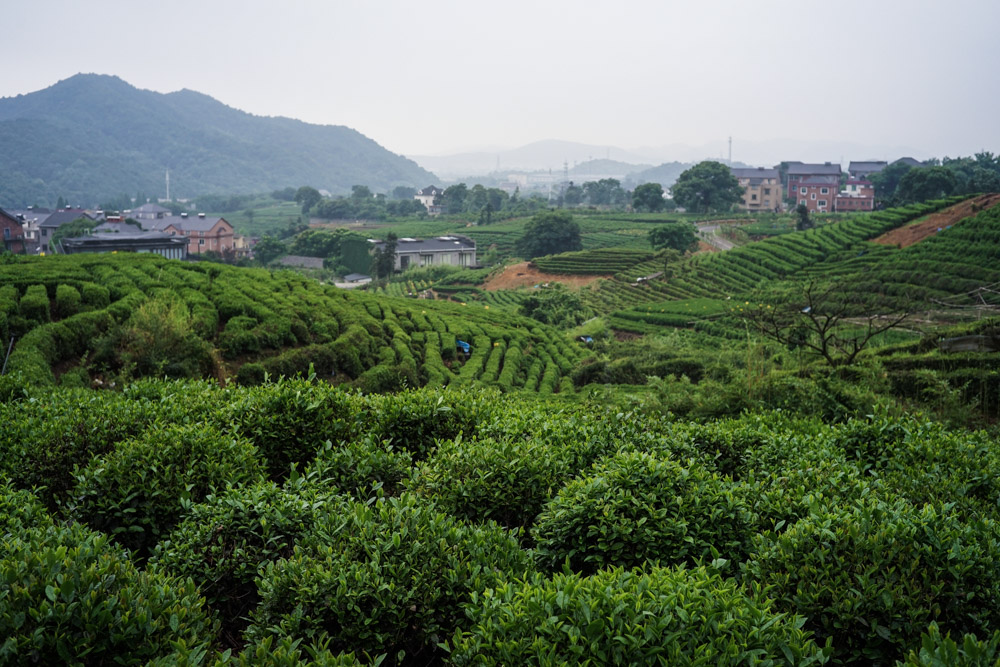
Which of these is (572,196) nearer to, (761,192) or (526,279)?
(761,192)

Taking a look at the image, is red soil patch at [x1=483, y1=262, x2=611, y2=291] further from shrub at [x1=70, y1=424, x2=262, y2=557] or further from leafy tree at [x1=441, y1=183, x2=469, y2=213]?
leafy tree at [x1=441, y1=183, x2=469, y2=213]

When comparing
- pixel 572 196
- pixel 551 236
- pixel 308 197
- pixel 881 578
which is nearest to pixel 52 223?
pixel 551 236

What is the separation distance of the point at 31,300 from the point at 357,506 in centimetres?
1362

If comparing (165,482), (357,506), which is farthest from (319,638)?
(165,482)

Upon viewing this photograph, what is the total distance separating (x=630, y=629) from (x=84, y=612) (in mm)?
2003

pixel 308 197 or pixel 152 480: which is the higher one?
pixel 308 197

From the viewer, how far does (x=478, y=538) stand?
346 centimetres

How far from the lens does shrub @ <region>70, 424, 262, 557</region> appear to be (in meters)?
4.18

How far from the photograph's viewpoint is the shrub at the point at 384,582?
305cm

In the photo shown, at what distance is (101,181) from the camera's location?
477 ft

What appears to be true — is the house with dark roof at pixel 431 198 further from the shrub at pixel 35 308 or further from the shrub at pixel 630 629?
the shrub at pixel 630 629

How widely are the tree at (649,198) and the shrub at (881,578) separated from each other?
77761mm

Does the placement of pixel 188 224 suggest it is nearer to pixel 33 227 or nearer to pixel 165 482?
pixel 33 227

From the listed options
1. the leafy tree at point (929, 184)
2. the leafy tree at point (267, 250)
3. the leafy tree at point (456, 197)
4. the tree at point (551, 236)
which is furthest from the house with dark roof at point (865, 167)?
the leafy tree at point (267, 250)
